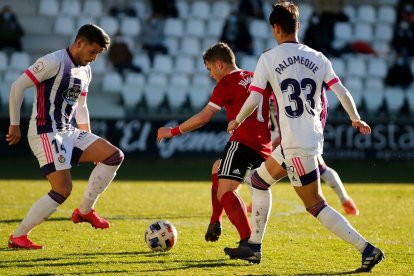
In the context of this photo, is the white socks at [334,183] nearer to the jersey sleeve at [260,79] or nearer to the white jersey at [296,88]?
the white jersey at [296,88]

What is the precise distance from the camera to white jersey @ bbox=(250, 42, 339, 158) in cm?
699

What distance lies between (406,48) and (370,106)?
8.81 feet

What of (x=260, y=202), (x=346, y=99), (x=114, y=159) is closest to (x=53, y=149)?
(x=114, y=159)

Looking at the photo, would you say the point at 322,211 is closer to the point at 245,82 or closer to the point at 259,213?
the point at 259,213

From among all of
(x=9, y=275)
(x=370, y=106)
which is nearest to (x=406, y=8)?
(x=370, y=106)

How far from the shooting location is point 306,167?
697 centimetres

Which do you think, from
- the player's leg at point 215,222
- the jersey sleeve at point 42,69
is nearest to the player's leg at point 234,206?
the player's leg at point 215,222

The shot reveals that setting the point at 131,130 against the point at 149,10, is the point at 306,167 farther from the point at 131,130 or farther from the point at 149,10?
the point at 149,10

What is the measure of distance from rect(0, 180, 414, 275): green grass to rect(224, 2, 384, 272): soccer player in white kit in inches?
18.2

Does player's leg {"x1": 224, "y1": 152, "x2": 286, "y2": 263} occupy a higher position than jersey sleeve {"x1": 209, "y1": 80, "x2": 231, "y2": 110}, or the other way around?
jersey sleeve {"x1": 209, "y1": 80, "x2": 231, "y2": 110}

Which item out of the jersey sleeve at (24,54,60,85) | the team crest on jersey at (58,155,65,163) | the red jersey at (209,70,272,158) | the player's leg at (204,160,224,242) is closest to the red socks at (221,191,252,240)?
the player's leg at (204,160,224,242)

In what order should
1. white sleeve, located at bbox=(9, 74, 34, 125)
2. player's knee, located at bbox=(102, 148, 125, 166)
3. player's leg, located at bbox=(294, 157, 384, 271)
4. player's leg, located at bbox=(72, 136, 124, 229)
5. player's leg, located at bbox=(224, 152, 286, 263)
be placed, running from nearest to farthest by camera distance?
1. player's leg, located at bbox=(294, 157, 384, 271)
2. player's leg, located at bbox=(224, 152, 286, 263)
3. white sleeve, located at bbox=(9, 74, 34, 125)
4. player's leg, located at bbox=(72, 136, 124, 229)
5. player's knee, located at bbox=(102, 148, 125, 166)

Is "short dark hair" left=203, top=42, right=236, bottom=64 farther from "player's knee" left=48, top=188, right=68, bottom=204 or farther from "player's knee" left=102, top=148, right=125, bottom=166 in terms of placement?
"player's knee" left=48, top=188, right=68, bottom=204

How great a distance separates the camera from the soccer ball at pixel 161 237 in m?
7.93
